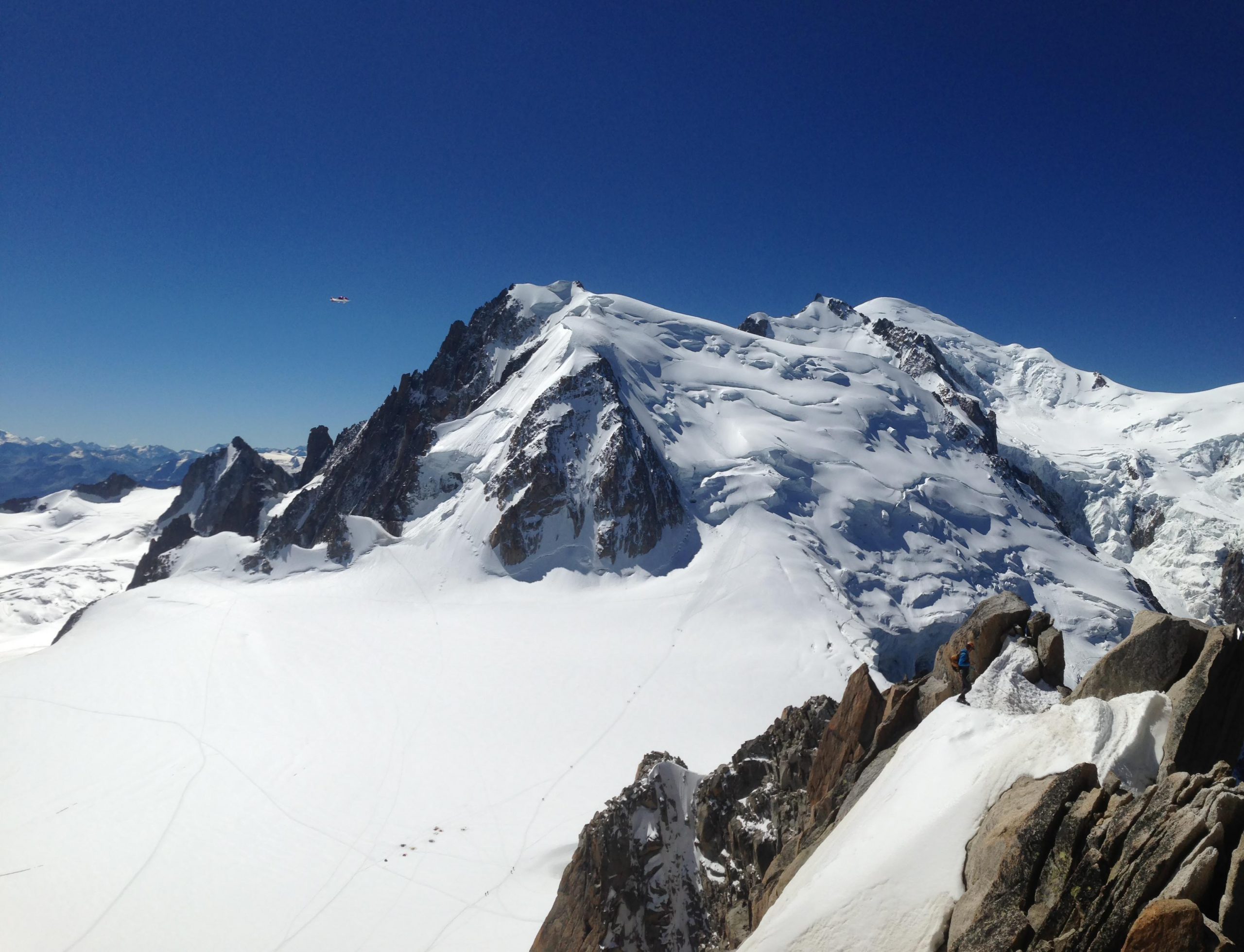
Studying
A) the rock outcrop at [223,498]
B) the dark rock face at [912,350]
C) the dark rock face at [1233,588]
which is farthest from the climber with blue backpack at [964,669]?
the dark rock face at [1233,588]

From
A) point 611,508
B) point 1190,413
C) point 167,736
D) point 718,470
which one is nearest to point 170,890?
point 167,736

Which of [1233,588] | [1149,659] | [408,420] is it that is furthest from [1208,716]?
[1233,588]

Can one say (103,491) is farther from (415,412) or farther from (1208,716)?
(1208,716)

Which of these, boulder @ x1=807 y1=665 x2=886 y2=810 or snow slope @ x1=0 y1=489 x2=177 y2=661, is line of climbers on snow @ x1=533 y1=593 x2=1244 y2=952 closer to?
boulder @ x1=807 y1=665 x2=886 y2=810

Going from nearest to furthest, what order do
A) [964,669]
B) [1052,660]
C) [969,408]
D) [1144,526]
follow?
[1052,660] → [964,669] → [969,408] → [1144,526]

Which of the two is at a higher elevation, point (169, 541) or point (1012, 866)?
point (1012, 866)

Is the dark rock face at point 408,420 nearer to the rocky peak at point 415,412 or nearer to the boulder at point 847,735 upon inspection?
the rocky peak at point 415,412

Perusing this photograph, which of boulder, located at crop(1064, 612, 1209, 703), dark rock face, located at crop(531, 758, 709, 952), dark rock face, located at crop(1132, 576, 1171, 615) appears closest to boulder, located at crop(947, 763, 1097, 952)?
boulder, located at crop(1064, 612, 1209, 703)

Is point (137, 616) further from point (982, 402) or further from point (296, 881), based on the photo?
point (982, 402)
